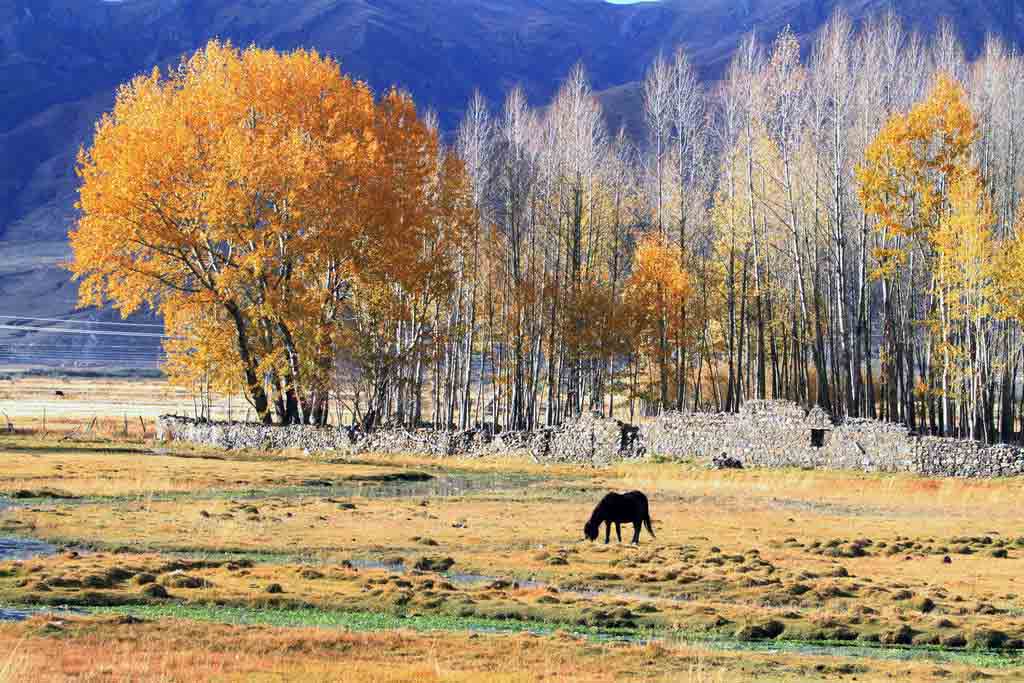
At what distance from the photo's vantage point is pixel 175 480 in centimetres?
4984

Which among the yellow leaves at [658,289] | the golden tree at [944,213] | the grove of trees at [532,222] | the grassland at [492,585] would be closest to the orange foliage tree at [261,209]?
the grove of trees at [532,222]

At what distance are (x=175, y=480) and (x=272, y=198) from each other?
23204 mm

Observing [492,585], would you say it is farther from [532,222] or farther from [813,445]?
[532,222]

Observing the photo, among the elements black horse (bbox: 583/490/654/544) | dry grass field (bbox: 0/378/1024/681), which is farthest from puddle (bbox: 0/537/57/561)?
black horse (bbox: 583/490/654/544)

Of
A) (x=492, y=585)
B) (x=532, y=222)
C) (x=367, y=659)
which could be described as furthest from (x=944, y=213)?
(x=367, y=659)

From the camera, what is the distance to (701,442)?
66938 millimetres

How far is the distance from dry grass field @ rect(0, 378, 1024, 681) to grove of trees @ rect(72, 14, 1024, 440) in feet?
46.3

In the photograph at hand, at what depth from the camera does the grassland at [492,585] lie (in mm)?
19453

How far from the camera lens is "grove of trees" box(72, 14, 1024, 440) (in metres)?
60.8

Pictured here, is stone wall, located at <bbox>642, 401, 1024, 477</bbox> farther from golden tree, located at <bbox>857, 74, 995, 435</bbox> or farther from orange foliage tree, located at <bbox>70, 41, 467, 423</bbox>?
orange foliage tree, located at <bbox>70, 41, 467, 423</bbox>

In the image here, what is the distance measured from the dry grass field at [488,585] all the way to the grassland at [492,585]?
0.08 meters

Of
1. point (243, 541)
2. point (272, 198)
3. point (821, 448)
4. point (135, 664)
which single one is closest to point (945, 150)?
point (821, 448)

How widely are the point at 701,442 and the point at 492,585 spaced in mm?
41377

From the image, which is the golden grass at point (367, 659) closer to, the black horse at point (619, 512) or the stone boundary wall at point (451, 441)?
the black horse at point (619, 512)
